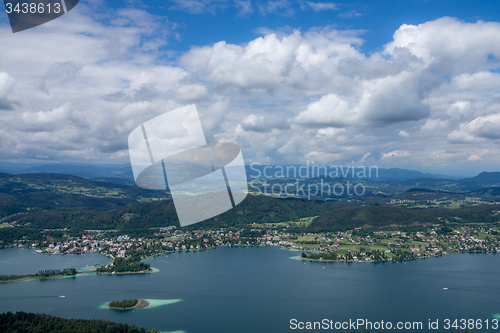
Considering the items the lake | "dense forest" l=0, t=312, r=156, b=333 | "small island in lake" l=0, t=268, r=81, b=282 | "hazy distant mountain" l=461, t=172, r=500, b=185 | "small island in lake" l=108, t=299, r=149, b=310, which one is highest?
"hazy distant mountain" l=461, t=172, r=500, b=185

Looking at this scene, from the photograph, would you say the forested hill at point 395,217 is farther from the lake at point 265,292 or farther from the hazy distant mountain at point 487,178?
the hazy distant mountain at point 487,178

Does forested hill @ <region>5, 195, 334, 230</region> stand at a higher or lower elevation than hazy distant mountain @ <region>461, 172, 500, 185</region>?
lower

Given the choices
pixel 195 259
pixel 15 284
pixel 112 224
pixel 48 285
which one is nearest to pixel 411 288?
pixel 195 259

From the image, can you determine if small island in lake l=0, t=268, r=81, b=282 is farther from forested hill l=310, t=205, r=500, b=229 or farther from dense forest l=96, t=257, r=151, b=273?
forested hill l=310, t=205, r=500, b=229

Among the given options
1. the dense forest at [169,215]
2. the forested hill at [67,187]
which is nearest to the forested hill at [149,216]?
the dense forest at [169,215]

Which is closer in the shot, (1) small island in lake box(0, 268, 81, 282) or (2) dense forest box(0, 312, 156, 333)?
(2) dense forest box(0, 312, 156, 333)

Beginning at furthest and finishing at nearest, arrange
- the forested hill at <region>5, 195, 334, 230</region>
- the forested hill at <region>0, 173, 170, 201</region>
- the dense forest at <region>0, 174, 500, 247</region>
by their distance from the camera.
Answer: the forested hill at <region>0, 173, 170, 201</region> < the forested hill at <region>5, 195, 334, 230</region> < the dense forest at <region>0, 174, 500, 247</region>

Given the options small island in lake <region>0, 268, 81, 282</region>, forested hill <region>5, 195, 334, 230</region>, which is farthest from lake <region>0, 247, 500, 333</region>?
forested hill <region>5, 195, 334, 230</region>
